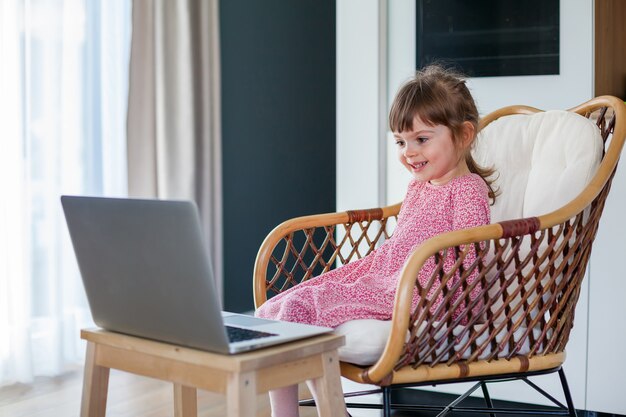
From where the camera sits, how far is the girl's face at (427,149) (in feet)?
6.09

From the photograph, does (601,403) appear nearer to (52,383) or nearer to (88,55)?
(52,383)

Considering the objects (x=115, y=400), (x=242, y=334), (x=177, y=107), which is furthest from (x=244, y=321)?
(x=177, y=107)

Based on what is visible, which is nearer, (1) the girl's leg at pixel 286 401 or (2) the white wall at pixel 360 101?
(1) the girl's leg at pixel 286 401

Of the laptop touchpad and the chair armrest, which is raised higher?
the chair armrest

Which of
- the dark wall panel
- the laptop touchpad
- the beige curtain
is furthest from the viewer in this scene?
the dark wall panel

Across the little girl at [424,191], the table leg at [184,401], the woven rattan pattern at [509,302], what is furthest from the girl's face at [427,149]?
the table leg at [184,401]

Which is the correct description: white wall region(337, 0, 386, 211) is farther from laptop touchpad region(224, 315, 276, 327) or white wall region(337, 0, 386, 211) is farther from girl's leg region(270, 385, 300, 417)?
laptop touchpad region(224, 315, 276, 327)

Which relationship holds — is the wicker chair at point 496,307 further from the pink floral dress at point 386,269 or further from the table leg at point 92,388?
the table leg at point 92,388

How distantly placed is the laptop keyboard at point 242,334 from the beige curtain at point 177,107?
6.92ft

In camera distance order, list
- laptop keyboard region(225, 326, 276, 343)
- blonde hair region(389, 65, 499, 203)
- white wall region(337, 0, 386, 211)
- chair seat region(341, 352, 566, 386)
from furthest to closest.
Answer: white wall region(337, 0, 386, 211) < blonde hair region(389, 65, 499, 203) < chair seat region(341, 352, 566, 386) < laptop keyboard region(225, 326, 276, 343)

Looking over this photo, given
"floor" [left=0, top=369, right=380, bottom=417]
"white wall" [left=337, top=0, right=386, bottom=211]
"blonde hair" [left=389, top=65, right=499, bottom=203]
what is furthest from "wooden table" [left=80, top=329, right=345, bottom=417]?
"white wall" [left=337, top=0, right=386, bottom=211]

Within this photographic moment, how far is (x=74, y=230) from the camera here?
1466 millimetres

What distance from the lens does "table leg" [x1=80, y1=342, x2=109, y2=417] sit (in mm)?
1518

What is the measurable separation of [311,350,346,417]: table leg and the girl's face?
24.0 inches
